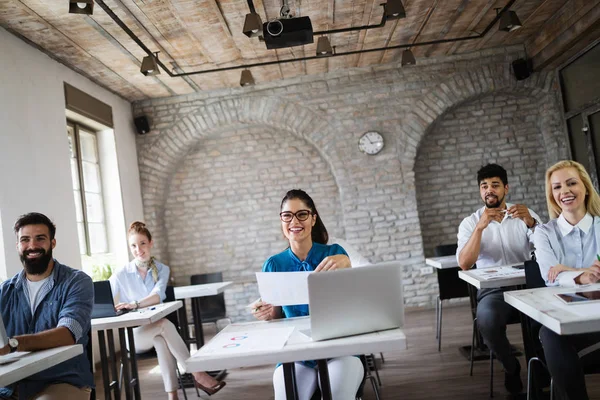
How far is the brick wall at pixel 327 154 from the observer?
7.50 m

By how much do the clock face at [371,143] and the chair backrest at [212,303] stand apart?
266 centimetres

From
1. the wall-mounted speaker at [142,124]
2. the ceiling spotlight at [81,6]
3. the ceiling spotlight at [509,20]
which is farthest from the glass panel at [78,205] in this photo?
the ceiling spotlight at [509,20]

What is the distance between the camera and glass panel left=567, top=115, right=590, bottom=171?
6.60m

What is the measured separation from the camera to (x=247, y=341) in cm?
216

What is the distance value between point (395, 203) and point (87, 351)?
5.34 metres

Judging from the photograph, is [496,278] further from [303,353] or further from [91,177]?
Answer: [91,177]

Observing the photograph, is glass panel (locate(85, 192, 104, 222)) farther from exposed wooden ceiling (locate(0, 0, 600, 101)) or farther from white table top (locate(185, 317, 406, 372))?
white table top (locate(185, 317, 406, 372))

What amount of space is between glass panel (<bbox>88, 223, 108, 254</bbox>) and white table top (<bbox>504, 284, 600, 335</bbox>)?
17.8ft

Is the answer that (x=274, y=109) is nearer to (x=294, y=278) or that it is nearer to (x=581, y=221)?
(x=581, y=221)

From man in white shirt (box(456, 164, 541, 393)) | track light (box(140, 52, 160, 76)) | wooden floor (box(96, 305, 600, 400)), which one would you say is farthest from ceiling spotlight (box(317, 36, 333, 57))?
wooden floor (box(96, 305, 600, 400))

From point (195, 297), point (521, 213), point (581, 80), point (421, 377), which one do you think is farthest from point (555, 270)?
point (581, 80)

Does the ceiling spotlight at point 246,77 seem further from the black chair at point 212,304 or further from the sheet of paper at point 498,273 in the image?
the sheet of paper at point 498,273

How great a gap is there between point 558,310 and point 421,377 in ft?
8.28

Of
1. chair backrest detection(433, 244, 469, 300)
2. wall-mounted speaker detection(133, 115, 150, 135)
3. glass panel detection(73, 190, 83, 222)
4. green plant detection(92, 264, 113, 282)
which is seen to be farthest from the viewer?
wall-mounted speaker detection(133, 115, 150, 135)
